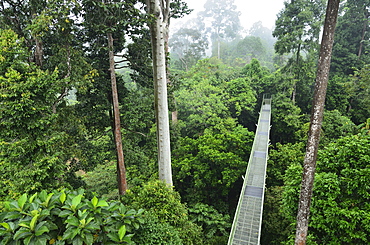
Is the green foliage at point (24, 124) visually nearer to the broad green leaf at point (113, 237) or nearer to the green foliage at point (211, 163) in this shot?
the broad green leaf at point (113, 237)

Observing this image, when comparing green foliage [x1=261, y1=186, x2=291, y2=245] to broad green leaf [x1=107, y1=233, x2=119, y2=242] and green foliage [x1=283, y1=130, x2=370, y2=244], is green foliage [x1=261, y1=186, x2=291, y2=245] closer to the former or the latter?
green foliage [x1=283, y1=130, x2=370, y2=244]

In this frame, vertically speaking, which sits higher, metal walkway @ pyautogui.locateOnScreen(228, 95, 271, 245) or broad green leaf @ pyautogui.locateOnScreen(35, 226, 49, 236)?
broad green leaf @ pyautogui.locateOnScreen(35, 226, 49, 236)

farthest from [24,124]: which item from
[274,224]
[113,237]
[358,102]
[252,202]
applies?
[358,102]

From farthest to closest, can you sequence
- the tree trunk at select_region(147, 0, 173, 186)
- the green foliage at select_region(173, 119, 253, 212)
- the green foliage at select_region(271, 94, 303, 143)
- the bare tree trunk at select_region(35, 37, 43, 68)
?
1. the green foliage at select_region(271, 94, 303, 143)
2. the green foliage at select_region(173, 119, 253, 212)
3. the bare tree trunk at select_region(35, 37, 43, 68)
4. the tree trunk at select_region(147, 0, 173, 186)

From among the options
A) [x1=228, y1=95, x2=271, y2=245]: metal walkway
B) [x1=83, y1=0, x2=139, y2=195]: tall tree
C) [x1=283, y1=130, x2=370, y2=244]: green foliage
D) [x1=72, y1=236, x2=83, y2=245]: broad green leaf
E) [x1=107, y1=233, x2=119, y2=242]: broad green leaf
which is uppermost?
[x1=83, y1=0, x2=139, y2=195]: tall tree

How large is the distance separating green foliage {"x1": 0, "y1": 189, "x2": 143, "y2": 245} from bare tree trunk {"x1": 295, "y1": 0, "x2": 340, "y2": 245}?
9.43ft

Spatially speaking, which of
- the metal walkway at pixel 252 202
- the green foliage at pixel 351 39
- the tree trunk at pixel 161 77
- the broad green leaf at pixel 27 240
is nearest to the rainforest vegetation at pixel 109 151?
the broad green leaf at pixel 27 240

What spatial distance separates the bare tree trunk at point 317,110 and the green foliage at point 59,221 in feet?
9.43

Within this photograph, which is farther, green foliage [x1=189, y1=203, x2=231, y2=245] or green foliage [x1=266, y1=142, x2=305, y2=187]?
green foliage [x1=266, y1=142, x2=305, y2=187]

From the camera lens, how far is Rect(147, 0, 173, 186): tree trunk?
3.66 meters

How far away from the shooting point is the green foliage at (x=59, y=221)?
5.44 feet

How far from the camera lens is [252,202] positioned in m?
7.20

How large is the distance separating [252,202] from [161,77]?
559 centimetres

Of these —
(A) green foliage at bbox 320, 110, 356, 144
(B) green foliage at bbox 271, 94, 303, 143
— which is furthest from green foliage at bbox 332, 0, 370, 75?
(A) green foliage at bbox 320, 110, 356, 144
